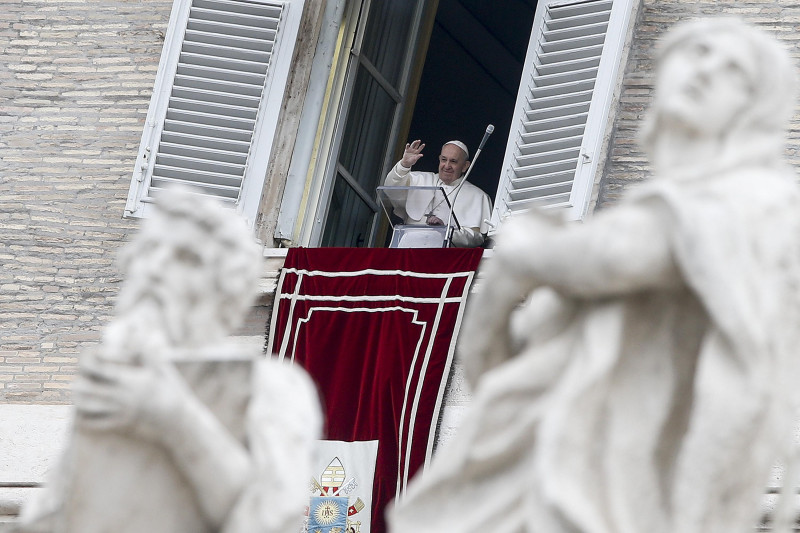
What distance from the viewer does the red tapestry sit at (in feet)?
33.2

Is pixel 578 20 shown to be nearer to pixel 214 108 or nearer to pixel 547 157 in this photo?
pixel 547 157

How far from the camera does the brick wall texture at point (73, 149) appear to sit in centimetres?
1033

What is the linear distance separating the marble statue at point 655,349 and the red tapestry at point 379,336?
557 cm

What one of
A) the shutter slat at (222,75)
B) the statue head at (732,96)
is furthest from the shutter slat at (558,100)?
the statue head at (732,96)

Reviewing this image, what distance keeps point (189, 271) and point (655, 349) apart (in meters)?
0.86

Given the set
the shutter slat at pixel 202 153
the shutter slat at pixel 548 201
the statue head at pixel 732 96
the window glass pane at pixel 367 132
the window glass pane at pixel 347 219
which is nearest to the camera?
the statue head at pixel 732 96

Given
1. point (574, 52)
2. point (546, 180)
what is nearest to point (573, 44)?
point (574, 52)

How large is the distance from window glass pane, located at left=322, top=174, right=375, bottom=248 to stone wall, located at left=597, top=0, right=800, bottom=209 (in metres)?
1.88

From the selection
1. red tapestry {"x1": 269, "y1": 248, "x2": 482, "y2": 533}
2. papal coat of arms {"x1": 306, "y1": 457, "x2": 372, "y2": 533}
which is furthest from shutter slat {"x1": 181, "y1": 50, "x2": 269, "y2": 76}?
papal coat of arms {"x1": 306, "y1": 457, "x2": 372, "y2": 533}

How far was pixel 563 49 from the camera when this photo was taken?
1070cm

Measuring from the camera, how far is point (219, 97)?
36.6ft

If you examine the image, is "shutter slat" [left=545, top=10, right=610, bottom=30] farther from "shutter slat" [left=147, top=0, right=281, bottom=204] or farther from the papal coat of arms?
the papal coat of arms

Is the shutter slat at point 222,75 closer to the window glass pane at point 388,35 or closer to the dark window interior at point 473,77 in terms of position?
the window glass pane at point 388,35

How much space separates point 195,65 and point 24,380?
1.72 metres
